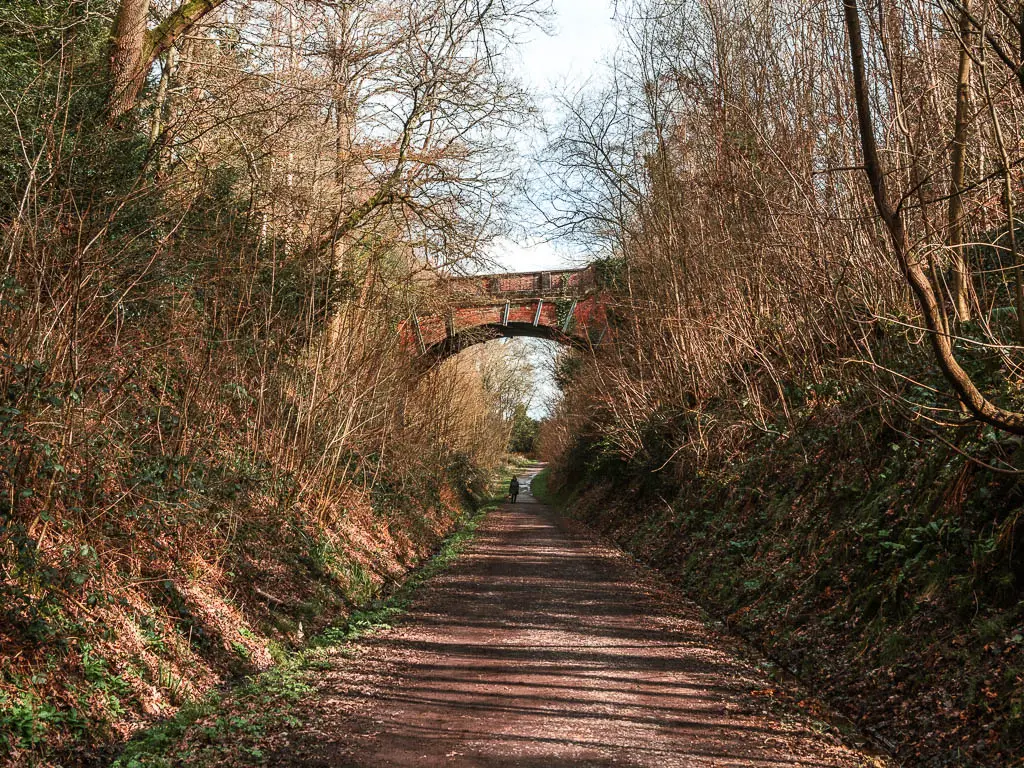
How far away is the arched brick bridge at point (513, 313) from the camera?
58.3 ft

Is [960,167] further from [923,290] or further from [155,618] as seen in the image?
[155,618]

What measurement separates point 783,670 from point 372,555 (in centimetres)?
722

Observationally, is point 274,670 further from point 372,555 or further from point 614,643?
point 372,555

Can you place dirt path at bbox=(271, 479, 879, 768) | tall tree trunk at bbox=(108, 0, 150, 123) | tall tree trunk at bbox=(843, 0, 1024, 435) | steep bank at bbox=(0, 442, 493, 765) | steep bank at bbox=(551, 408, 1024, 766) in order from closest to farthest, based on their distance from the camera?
steep bank at bbox=(0, 442, 493, 765) → dirt path at bbox=(271, 479, 879, 768) → steep bank at bbox=(551, 408, 1024, 766) → tall tree trunk at bbox=(843, 0, 1024, 435) → tall tree trunk at bbox=(108, 0, 150, 123)

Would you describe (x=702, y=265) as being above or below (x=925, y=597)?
above

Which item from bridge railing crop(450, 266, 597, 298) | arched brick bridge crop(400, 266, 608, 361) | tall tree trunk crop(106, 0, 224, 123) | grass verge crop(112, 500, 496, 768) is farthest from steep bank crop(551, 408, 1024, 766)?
bridge railing crop(450, 266, 597, 298)

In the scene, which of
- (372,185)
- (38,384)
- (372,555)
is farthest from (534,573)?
(38,384)

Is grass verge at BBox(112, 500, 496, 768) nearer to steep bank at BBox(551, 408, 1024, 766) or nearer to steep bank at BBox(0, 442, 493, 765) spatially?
steep bank at BBox(0, 442, 493, 765)

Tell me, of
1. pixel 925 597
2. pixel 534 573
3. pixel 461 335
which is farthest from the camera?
pixel 461 335

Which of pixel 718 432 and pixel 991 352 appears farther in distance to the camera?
pixel 718 432

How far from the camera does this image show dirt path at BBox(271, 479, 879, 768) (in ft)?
17.2

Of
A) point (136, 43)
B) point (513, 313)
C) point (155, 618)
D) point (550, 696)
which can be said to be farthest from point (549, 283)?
point (155, 618)

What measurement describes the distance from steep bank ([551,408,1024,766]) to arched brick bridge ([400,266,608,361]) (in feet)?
24.3

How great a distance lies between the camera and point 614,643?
8.52 metres
